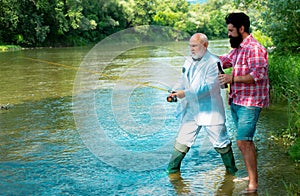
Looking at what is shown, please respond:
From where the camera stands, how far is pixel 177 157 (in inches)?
221

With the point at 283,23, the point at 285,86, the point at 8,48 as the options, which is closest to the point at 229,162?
the point at 285,86

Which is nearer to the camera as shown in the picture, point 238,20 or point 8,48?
point 238,20

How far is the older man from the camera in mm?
5117

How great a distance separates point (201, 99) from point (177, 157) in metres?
0.82

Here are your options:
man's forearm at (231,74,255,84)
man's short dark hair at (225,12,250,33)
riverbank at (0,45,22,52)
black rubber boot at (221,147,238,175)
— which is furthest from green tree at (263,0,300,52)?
riverbank at (0,45,22,52)

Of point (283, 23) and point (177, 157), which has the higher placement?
point (283, 23)

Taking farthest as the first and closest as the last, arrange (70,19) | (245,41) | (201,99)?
1. (70,19)
2. (201,99)
3. (245,41)

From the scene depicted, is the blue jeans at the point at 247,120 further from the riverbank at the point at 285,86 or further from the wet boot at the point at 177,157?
the riverbank at the point at 285,86

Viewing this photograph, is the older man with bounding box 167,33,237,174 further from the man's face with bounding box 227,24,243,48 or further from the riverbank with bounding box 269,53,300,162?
the riverbank with bounding box 269,53,300,162

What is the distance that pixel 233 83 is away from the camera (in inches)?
189

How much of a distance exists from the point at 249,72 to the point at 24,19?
168ft

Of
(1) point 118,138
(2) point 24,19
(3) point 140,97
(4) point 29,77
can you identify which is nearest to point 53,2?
(2) point 24,19

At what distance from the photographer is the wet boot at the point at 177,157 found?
216 inches

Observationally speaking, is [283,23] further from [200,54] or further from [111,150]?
[200,54]
